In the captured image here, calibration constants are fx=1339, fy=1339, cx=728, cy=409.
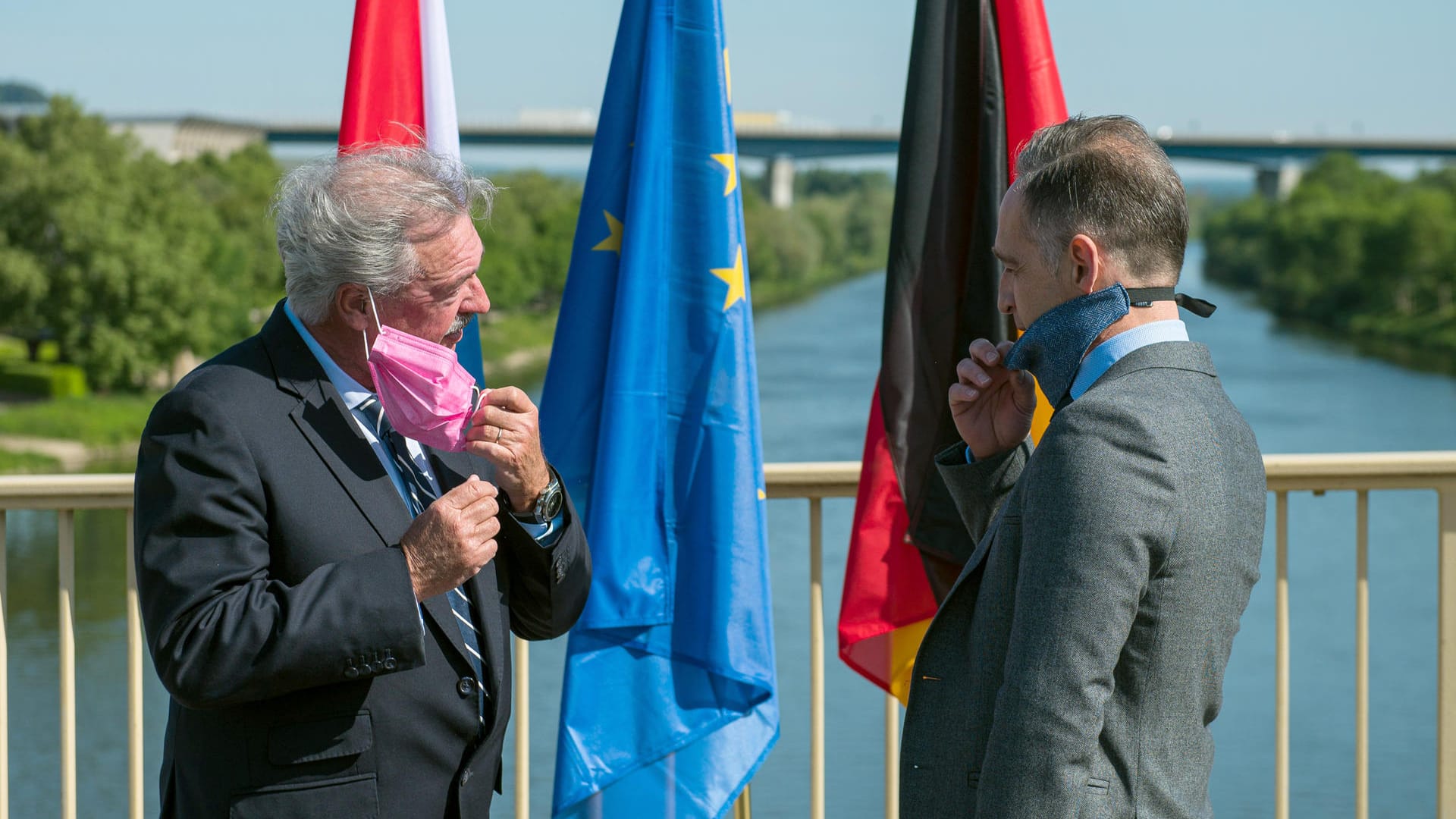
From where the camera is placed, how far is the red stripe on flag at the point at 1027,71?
9.21ft

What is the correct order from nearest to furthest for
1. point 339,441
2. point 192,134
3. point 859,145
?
point 339,441, point 859,145, point 192,134

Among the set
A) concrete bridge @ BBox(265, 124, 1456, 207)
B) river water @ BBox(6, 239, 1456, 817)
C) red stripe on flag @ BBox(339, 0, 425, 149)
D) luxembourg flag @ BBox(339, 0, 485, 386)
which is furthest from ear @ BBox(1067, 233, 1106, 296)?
concrete bridge @ BBox(265, 124, 1456, 207)

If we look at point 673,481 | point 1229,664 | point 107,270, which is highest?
point 673,481

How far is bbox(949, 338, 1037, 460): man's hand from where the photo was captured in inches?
77.3

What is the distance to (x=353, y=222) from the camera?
184 cm

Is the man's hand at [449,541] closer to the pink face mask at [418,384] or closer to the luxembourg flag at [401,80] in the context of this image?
the pink face mask at [418,384]

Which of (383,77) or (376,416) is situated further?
(383,77)

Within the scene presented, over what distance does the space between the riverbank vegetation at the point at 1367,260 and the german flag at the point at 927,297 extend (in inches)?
1708

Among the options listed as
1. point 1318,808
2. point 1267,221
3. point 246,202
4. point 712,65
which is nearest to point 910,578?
point 712,65

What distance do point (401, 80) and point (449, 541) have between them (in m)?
1.53

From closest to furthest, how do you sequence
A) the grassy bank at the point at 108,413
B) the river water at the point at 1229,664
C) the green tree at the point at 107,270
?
the river water at the point at 1229,664 → the grassy bank at the point at 108,413 → the green tree at the point at 107,270

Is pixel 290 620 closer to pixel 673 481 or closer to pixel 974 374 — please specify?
pixel 974 374

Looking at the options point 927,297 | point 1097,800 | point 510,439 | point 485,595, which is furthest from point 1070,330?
point 927,297

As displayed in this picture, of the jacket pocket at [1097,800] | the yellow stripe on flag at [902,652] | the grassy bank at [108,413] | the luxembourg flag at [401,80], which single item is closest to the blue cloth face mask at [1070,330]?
the jacket pocket at [1097,800]
